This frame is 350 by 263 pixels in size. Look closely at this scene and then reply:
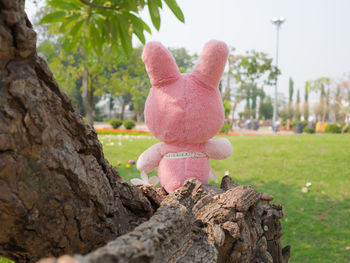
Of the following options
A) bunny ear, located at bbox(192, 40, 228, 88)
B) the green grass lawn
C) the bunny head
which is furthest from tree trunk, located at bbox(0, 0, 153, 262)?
the green grass lawn

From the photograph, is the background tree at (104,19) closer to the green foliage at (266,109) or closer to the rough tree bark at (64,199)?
the rough tree bark at (64,199)

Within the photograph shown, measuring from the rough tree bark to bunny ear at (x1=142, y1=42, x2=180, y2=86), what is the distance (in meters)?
0.82

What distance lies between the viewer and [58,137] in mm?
981

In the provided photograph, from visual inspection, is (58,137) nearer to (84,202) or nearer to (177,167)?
(84,202)

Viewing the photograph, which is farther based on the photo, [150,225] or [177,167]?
[177,167]

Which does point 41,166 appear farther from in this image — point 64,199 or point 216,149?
point 216,149

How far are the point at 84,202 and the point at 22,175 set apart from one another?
0.25m

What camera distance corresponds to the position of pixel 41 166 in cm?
92

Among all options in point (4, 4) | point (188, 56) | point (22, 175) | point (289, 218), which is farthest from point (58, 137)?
point (188, 56)

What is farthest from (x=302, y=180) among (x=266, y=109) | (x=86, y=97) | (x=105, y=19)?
(x=266, y=109)

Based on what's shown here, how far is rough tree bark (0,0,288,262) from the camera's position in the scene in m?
0.83

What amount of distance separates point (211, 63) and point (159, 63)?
33 centimetres

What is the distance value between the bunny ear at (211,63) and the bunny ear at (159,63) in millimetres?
161

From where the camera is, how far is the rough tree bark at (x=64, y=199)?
0.83 metres
